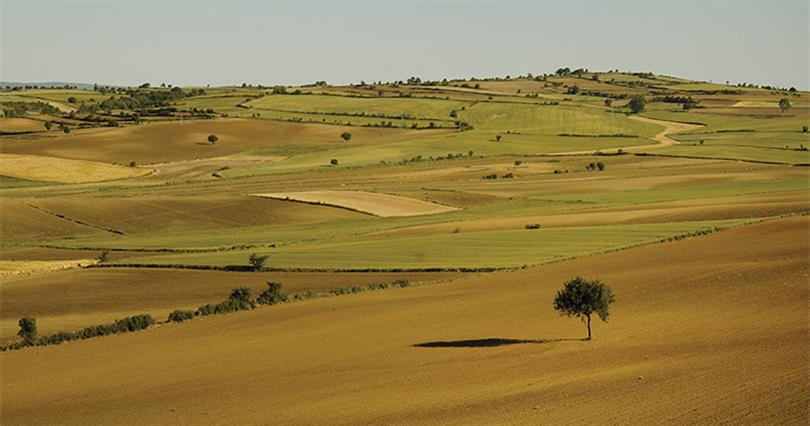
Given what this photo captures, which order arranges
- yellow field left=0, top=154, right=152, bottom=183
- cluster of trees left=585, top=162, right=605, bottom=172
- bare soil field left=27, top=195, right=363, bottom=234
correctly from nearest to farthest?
bare soil field left=27, top=195, right=363, bottom=234, yellow field left=0, top=154, right=152, bottom=183, cluster of trees left=585, top=162, right=605, bottom=172

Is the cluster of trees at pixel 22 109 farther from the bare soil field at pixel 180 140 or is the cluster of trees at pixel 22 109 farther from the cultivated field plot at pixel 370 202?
the cultivated field plot at pixel 370 202

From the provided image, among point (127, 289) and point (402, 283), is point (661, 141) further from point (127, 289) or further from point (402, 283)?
point (127, 289)

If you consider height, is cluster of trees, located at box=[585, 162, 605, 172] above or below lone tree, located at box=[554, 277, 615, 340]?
below

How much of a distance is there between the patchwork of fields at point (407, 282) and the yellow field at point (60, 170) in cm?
43

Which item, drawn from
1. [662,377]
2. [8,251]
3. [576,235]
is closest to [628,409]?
[662,377]

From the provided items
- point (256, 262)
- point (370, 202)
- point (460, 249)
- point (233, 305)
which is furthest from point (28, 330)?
point (370, 202)

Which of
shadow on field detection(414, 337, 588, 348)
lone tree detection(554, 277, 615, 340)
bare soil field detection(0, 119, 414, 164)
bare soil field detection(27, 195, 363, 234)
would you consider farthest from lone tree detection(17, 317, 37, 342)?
bare soil field detection(0, 119, 414, 164)

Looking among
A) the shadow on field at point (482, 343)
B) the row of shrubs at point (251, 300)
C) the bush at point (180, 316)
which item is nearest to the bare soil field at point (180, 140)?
the row of shrubs at point (251, 300)

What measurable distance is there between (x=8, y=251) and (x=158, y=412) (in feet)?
156

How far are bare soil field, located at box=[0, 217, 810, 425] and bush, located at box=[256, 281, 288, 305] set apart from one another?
5.98 feet

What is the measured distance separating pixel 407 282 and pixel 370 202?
42.3 meters

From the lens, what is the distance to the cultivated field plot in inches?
3834

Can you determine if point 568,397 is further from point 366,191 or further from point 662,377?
point 366,191

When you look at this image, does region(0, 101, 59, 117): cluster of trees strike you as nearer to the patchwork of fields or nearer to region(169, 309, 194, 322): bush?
the patchwork of fields
